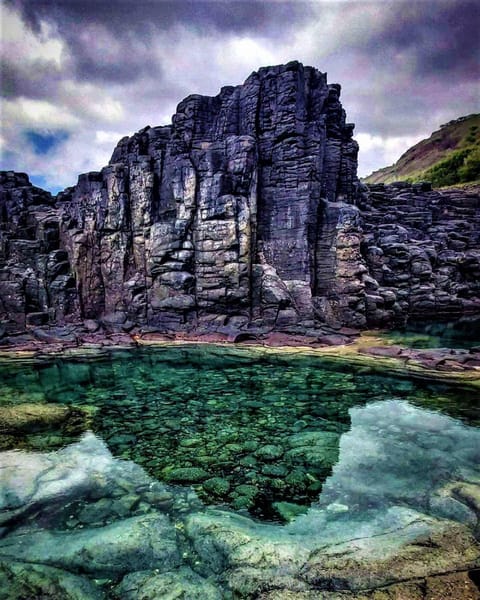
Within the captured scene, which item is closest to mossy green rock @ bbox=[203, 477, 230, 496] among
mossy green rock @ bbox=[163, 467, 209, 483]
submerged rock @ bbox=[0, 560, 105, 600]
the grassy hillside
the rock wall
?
mossy green rock @ bbox=[163, 467, 209, 483]

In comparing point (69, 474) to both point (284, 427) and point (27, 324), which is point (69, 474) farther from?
point (27, 324)

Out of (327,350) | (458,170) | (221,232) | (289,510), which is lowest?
(289,510)

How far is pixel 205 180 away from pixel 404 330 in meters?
14.6

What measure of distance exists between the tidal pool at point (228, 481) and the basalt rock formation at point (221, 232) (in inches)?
382

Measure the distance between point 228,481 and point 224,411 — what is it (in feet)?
11.4

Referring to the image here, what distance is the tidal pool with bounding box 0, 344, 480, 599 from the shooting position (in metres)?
4.72

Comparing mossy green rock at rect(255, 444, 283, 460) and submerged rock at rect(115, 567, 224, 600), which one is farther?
mossy green rock at rect(255, 444, 283, 460)

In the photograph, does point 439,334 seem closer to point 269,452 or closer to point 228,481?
point 269,452

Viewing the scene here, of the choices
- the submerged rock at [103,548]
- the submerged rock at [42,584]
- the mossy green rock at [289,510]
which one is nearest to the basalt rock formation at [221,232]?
the mossy green rock at [289,510]

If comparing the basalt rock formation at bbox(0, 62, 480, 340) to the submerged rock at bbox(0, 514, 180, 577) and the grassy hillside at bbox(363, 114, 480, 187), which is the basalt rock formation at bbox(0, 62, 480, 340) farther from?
the grassy hillside at bbox(363, 114, 480, 187)

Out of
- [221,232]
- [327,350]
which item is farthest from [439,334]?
[221,232]

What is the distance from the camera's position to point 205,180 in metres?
22.3

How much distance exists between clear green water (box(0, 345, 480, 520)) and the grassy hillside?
55.6 metres

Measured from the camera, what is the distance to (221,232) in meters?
21.8
